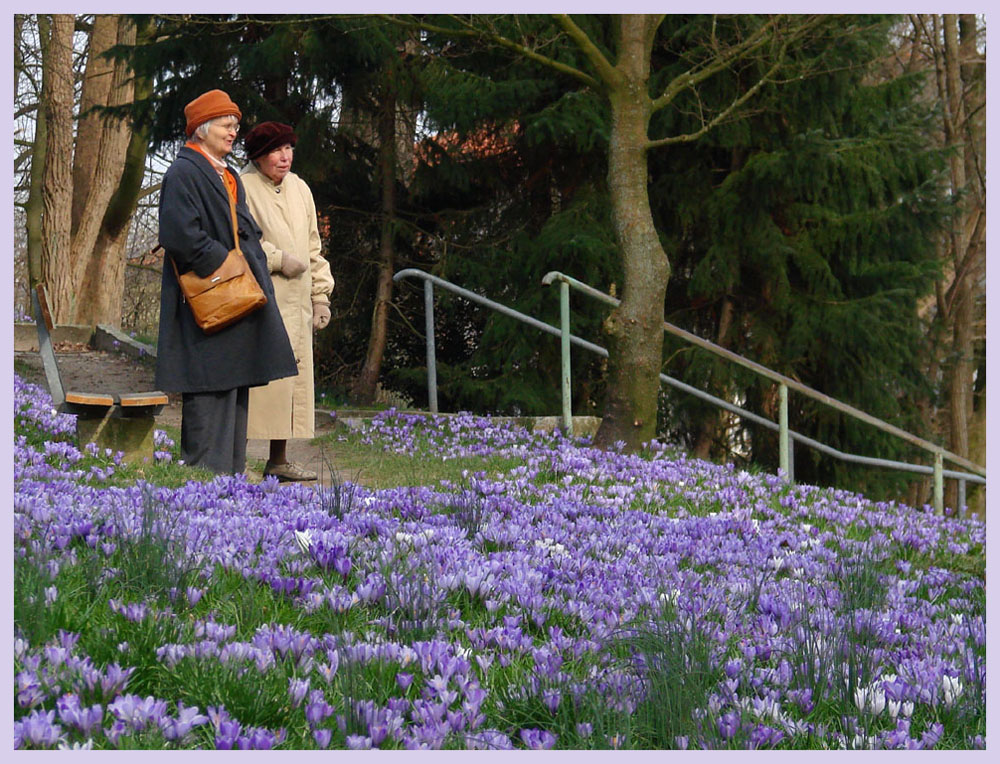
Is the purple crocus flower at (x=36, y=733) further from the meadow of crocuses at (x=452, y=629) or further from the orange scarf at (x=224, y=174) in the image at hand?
the orange scarf at (x=224, y=174)

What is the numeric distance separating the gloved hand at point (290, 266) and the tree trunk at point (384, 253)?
519 cm

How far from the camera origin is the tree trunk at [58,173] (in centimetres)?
1412

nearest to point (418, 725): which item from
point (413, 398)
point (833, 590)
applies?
point (833, 590)

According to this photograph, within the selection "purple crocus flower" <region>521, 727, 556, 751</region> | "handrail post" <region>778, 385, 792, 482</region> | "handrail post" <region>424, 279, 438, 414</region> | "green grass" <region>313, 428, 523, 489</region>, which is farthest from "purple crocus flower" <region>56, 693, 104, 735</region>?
"handrail post" <region>424, 279, 438, 414</region>

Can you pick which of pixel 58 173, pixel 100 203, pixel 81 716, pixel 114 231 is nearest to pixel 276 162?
pixel 81 716

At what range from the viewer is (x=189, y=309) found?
19.2ft

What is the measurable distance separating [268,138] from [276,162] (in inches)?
5.6

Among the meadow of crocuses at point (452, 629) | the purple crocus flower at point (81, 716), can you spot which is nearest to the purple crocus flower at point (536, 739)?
the meadow of crocuses at point (452, 629)

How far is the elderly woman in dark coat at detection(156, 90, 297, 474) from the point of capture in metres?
5.64

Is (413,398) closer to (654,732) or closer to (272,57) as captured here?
(272,57)

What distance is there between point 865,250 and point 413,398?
5110 mm

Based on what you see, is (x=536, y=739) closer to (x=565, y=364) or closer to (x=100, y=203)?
(x=565, y=364)

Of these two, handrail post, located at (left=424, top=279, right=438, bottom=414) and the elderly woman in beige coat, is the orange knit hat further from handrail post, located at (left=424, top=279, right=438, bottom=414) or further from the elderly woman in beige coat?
handrail post, located at (left=424, top=279, right=438, bottom=414)

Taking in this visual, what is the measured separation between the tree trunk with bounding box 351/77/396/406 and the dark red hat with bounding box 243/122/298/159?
5.38 m
